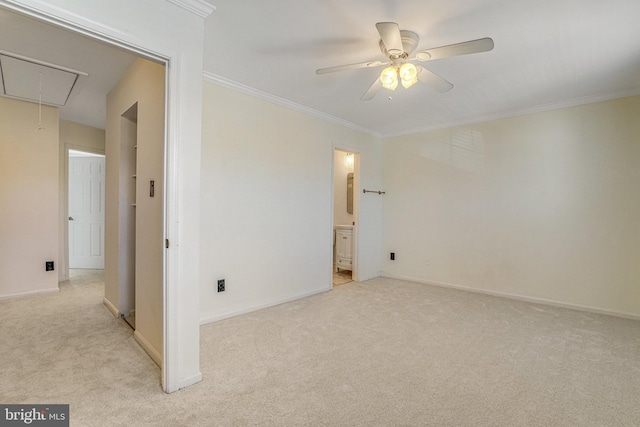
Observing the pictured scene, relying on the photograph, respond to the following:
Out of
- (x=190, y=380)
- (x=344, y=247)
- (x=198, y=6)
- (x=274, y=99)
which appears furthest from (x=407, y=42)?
(x=344, y=247)

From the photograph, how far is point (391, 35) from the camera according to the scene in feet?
5.88

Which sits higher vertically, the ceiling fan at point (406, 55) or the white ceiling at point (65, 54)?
the white ceiling at point (65, 54)

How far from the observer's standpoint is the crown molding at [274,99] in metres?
2.94

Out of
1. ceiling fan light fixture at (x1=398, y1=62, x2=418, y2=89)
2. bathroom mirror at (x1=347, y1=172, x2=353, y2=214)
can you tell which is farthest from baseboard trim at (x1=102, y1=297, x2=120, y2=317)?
bathroom mirror at (x1=347, y1=172, x2=353, y2=214)


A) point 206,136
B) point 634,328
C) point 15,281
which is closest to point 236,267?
point 206,136

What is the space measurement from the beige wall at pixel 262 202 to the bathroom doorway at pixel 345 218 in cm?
67

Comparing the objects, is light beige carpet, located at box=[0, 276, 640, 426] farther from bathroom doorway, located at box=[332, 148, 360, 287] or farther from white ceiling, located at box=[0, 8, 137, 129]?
white ceiling, located at box=[0, 8, 137, 129]

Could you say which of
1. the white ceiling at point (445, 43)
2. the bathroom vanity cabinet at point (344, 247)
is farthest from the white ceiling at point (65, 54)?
the bathroom vanity cabinet at point (344, 247)

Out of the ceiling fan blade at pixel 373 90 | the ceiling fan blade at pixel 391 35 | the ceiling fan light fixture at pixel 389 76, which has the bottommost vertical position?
the ceiling fan light fixture at pixel 389 76

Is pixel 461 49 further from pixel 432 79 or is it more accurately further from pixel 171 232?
pixel 171 232

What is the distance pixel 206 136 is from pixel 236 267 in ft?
4.48

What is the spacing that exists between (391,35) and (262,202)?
7.05 ft

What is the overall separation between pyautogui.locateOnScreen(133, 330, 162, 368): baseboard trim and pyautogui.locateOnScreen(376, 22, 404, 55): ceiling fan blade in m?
2.59

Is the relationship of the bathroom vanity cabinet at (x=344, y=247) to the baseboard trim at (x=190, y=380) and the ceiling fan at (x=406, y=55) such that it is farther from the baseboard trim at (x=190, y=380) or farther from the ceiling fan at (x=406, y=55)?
the baseboard trim at (x=190, y=380)
